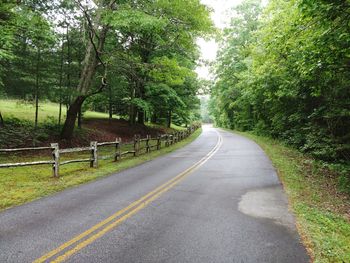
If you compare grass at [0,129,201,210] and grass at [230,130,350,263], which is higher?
grass at [230,130,350,263]

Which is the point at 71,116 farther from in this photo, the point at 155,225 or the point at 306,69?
the point at 155,225

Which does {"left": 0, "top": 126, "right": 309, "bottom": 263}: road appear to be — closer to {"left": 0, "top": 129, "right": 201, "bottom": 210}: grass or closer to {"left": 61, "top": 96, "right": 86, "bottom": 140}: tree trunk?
{"left": 0, "top": 129, "right": 201, "bottom": 210}: grass

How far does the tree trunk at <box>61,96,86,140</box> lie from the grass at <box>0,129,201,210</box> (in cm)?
422

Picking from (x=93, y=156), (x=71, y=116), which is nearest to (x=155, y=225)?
(x=93, y=156)

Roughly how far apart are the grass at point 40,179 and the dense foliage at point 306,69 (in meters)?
8.26

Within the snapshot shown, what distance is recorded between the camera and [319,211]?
7.30 m

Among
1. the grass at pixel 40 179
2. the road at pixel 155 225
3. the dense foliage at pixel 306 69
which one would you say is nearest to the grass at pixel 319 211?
the road at pixel 155 225

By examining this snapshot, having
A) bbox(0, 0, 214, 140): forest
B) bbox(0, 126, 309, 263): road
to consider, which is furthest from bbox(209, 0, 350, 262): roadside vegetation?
bbox(0, 0, 214, 140): forest

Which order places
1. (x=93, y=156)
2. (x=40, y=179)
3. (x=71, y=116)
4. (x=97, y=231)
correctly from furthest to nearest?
1. (x=71, y=116)
2. (x=93, y=156)
3. (x=40, y=179)
4. (x=97, y=231)

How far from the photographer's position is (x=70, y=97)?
1991cm

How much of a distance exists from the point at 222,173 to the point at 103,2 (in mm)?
11804

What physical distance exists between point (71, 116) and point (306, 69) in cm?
1347

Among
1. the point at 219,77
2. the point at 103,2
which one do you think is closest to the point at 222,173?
the point at 103,2

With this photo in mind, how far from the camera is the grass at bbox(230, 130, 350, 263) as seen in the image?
505 centimetres
